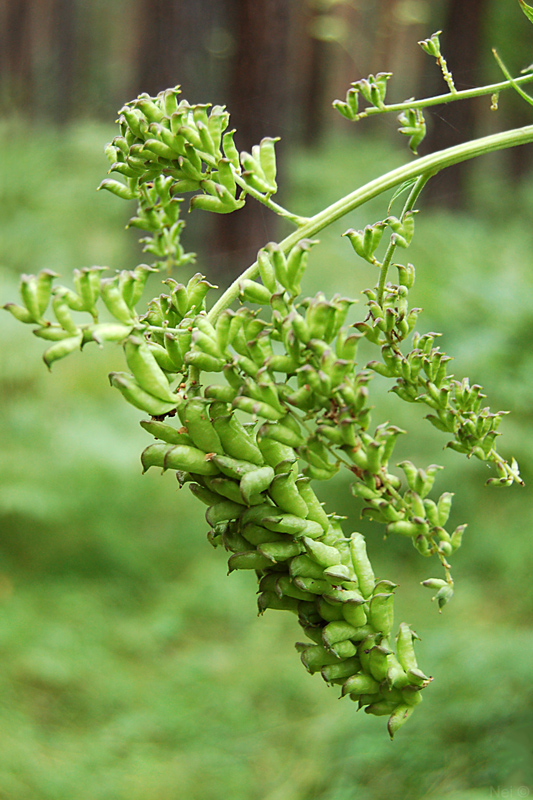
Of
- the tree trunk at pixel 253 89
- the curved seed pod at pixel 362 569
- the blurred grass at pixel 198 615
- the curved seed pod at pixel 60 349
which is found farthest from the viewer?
the tree trunk at pixel 253 89

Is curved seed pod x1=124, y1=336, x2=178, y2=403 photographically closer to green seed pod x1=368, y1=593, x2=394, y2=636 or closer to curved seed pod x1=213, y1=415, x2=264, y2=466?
curved seed pod x1=213, y1=415, x2=264, y2=466

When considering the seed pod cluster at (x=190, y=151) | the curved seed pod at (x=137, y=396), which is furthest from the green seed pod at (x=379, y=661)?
the seed pod cluster at (x=190, y=151)

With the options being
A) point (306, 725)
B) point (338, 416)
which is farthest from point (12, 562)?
point (338, 416)

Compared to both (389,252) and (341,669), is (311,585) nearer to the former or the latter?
(341,669)

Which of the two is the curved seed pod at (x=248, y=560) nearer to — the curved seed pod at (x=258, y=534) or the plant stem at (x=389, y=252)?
the curved seed pod at (x=258, y=534)

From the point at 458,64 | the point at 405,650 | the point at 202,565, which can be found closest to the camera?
the point at 405,650

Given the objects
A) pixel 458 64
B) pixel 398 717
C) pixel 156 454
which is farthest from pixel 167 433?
pixel 458 64

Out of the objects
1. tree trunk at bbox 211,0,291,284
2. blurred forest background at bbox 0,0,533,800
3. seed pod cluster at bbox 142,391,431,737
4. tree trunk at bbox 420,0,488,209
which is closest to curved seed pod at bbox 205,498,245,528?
seed pod cluster at bbox 142,391,431,737
